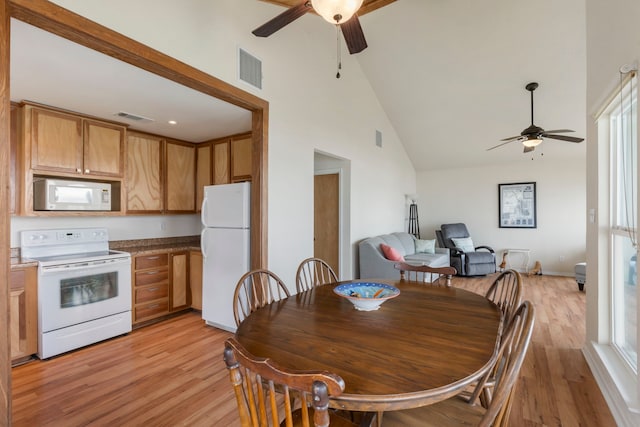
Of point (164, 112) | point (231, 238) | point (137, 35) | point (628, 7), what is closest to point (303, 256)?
point (231, 238)

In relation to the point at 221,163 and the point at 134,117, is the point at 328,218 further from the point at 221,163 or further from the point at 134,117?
the point at 134,117

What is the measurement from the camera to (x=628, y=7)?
5.64 ft

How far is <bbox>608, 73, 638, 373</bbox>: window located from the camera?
2018 millimetres

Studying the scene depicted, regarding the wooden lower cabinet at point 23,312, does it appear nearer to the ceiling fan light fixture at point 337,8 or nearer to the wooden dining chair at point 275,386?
the wooden dining chair at point 275,386

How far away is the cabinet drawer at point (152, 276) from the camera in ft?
10.8

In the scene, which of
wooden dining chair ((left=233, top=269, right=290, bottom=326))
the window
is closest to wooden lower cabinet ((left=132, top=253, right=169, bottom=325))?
wooden dining chair ((left=233, top=269, right=290, bottom=326))

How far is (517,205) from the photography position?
6.43 m

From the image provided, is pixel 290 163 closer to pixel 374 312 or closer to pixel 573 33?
pixel 374 312

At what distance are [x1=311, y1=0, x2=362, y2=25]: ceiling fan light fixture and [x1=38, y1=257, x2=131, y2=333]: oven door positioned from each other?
293cm

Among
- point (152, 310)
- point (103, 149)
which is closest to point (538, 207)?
point (152, 310)

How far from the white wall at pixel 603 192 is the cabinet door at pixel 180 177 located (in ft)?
14.2

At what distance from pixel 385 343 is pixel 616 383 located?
1.88 m

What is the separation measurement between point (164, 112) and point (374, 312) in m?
2.84

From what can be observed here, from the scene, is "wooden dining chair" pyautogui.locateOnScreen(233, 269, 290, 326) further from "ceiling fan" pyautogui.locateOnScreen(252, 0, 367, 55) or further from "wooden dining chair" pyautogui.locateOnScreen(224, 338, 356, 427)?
"ceiling fan" pyautogui.locateOnScreen(252, 0, 367, 55)
